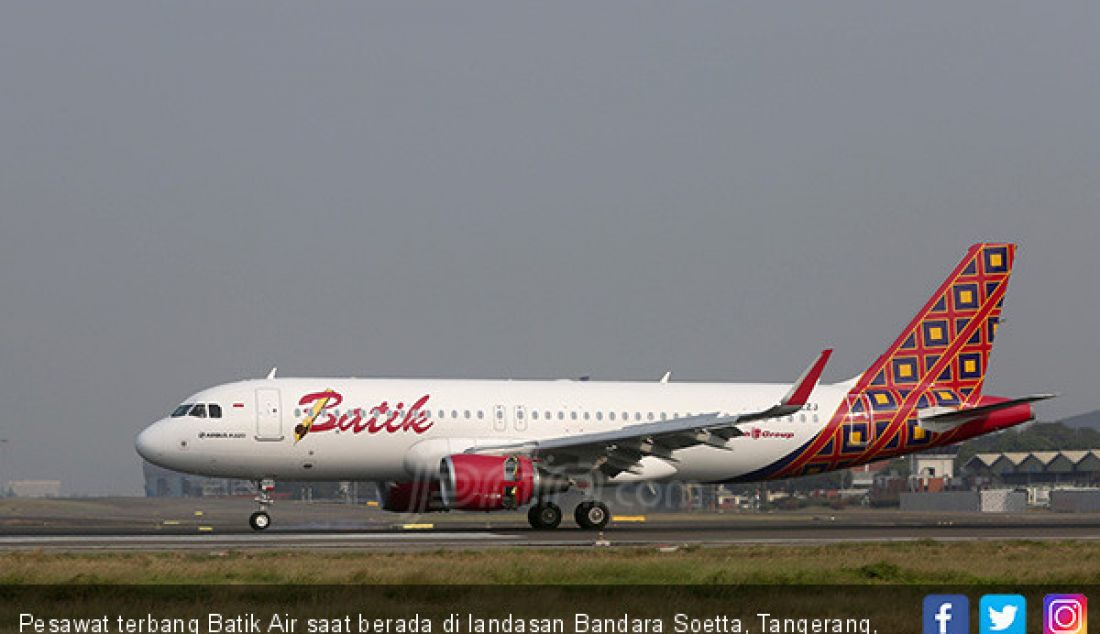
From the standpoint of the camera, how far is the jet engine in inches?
1543

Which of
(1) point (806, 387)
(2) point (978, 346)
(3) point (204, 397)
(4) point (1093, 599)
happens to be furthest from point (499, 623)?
(2) point (978, 346)

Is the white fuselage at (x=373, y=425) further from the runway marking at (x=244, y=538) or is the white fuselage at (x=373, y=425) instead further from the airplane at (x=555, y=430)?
the runway marking at (x=244, y=538)

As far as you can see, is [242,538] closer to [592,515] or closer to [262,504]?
[262,504]

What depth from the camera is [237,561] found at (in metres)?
28.4

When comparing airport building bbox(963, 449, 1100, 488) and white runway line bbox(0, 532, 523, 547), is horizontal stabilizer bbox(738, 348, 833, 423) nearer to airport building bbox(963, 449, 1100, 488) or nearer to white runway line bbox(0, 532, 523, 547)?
white runway line bbox(0, 532, 523, 547)

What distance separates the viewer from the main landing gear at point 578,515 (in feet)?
136

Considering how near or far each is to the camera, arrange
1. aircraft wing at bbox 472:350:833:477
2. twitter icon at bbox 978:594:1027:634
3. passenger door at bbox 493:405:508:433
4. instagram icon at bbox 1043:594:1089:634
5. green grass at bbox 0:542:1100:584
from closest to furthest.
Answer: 1. instagram icon at bbox 1043:594:1089:634
2. twitter icon at bbox 978:594:1027:634
3. green grass at bbox 0:542:1100:584
4. aircraft wing at bbox 472:350:833:477
5. passenger door at bbox 493:405:508:433

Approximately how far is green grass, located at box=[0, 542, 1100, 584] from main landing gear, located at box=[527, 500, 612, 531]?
920 cm

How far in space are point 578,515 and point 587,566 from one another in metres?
14.8

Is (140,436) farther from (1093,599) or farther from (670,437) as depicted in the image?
(1093,599)

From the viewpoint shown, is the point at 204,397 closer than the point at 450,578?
No

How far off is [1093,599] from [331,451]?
920 inches

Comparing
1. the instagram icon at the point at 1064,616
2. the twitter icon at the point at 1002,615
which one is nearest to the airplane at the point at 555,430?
the twitter icon at the point at 1002,615

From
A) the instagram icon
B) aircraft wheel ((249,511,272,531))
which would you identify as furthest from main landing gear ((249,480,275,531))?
the instagram icon
